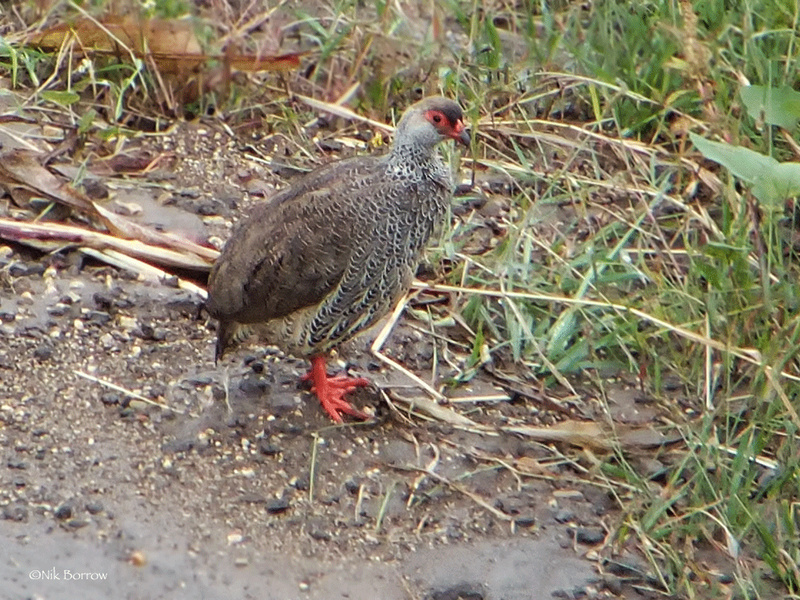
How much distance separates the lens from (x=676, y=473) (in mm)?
4332

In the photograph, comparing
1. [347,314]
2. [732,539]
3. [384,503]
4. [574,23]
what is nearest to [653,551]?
[732,539]

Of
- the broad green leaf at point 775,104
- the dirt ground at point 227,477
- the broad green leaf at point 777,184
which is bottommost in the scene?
the dirt ground at point 227,477

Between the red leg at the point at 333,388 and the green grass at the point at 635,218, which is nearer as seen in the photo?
the green grass at the point at 635,218

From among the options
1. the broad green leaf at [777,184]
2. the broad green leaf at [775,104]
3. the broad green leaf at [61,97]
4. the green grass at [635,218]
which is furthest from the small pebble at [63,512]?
the broad green leaf at [775,104]

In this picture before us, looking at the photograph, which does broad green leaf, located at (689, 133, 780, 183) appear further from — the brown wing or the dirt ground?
the brown wing

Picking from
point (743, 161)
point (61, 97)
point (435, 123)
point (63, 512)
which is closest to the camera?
point (63, 512)

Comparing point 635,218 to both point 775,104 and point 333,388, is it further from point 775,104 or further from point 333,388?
point 333,388

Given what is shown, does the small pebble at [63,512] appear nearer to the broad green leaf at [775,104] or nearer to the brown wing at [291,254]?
the brown wing at [291,254]

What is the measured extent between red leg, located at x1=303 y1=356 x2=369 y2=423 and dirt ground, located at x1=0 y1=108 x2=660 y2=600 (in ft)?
0.19

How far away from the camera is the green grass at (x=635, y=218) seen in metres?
4.35

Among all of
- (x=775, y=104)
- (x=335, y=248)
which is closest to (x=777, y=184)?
(x=775, y=104)

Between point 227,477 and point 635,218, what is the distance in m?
2.26

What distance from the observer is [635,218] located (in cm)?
563

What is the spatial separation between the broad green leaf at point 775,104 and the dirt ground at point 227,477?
4.79 feet
